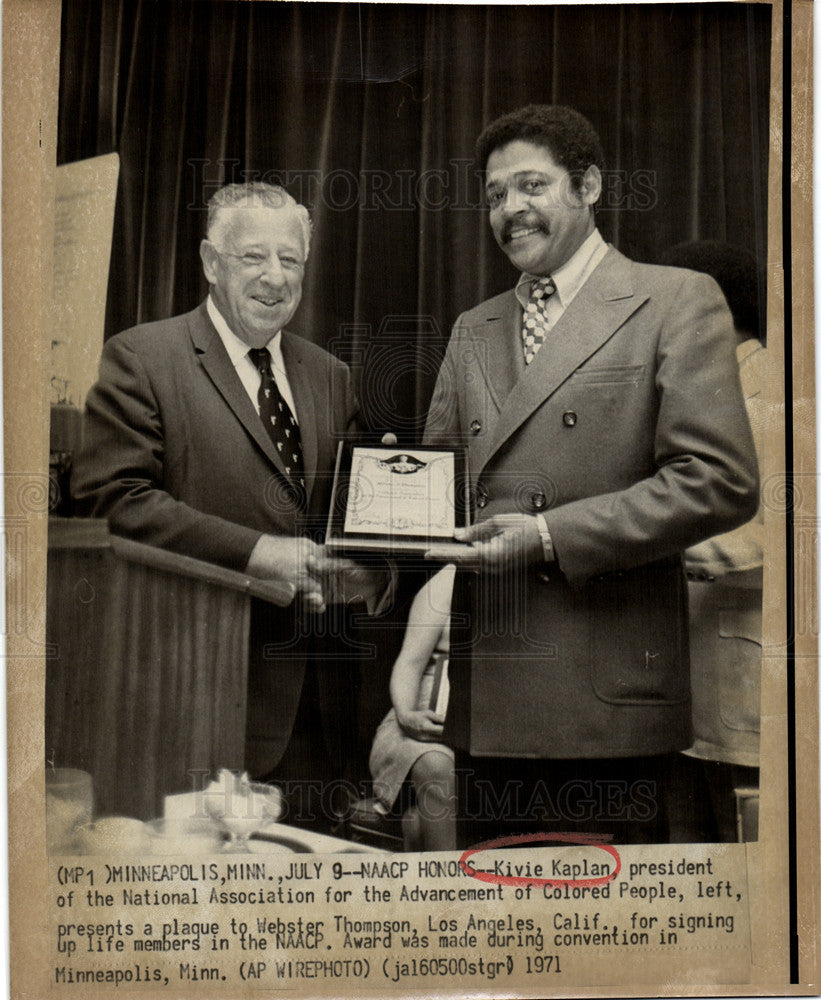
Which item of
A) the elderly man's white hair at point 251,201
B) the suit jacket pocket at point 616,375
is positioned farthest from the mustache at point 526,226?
the elderly man's white hair at point 251,201

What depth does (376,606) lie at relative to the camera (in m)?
3.11

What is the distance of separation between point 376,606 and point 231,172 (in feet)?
4.99

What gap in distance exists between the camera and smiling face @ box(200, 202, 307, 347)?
124 inches

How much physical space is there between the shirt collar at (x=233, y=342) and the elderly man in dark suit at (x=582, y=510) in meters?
0.55

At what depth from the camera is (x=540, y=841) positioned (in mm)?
3113

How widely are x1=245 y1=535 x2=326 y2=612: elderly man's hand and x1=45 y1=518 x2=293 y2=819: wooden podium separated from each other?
0.04 meters

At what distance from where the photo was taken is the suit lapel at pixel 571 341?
3111mm

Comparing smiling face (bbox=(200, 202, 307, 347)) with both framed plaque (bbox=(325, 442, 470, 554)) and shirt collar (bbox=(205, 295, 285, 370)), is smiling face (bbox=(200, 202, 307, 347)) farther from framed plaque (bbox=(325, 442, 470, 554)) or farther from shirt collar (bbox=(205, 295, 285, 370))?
framed plaque (bbox=(325, 442, 470, 554))

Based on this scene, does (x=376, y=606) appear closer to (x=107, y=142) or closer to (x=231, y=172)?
(x=231, y=172)

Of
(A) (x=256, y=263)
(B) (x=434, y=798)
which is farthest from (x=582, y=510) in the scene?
(A) (x=256, y=263)

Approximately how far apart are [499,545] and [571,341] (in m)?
0.71

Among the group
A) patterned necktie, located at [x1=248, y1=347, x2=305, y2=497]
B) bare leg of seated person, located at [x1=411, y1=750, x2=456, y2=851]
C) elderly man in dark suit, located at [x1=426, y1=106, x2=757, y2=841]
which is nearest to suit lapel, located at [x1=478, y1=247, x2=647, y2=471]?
elderly man in dark suit, located at [x1=426, y1=106, x2=757, y2=841]

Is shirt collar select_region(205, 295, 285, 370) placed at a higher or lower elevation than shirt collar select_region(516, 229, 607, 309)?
lower
